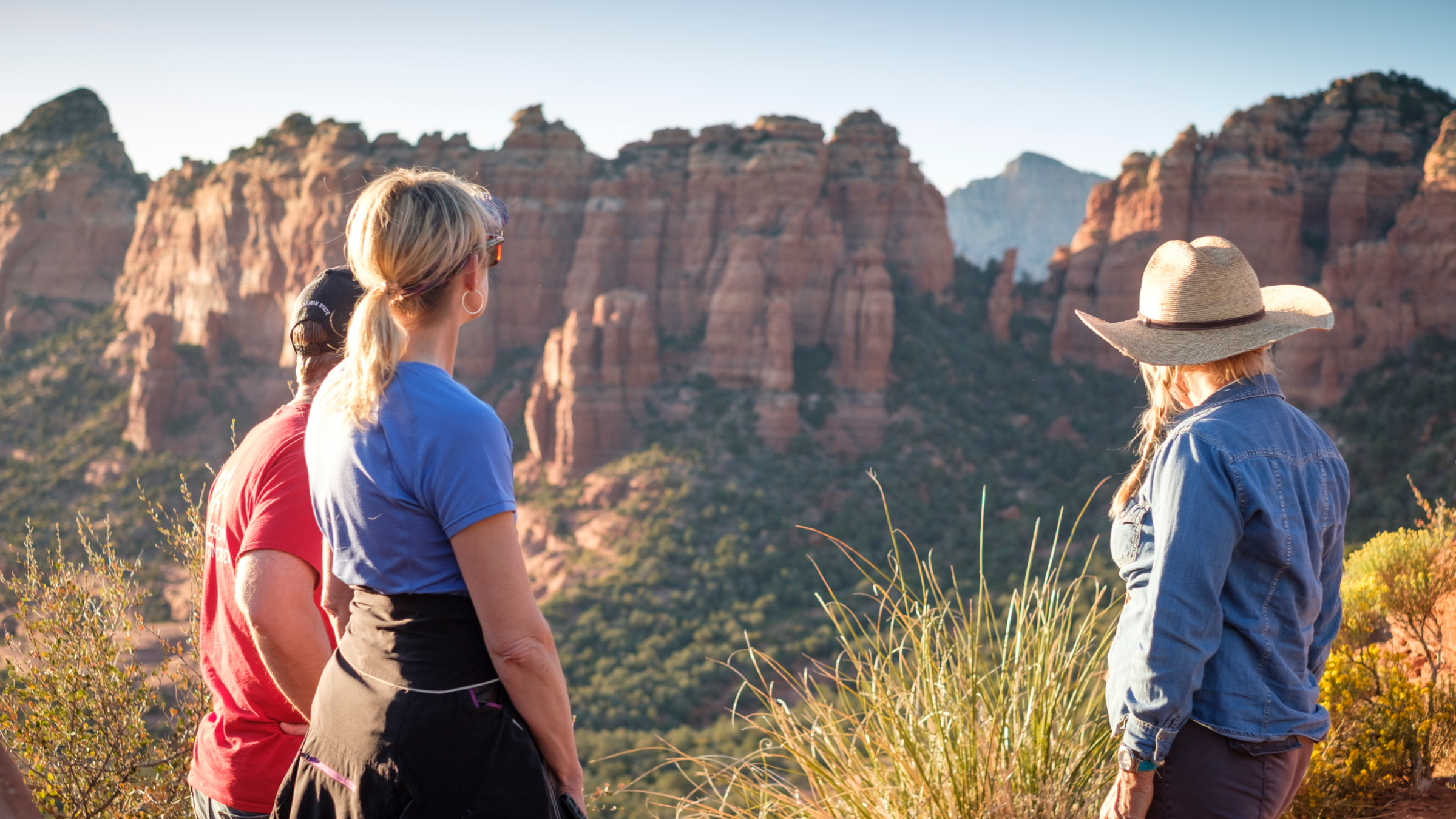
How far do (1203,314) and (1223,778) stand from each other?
3.92ft

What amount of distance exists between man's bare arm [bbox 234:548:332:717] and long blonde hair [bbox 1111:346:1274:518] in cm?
215

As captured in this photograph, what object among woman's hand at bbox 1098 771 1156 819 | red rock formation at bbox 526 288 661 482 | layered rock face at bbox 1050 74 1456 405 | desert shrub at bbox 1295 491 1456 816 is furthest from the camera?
red rock formation at bbox 526 288 661 482

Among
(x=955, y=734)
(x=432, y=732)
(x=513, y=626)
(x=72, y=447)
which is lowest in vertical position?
(x=72, y=447)

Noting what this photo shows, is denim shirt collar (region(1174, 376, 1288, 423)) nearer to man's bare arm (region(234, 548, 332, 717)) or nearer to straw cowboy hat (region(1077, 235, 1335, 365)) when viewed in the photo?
straw cowboy hat (region(1077, 235, 1335, 365))

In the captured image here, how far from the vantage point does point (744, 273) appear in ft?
109

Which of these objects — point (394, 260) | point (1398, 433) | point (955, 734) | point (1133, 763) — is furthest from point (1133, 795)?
point (1398, 433)

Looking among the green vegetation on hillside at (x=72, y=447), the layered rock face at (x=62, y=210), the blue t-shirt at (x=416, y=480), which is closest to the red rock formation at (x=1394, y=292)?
the blue t-shirt at (x=416, y=480)

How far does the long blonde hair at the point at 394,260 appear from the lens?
1.75 meters

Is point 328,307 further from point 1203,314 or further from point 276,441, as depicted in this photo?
point 1203,314

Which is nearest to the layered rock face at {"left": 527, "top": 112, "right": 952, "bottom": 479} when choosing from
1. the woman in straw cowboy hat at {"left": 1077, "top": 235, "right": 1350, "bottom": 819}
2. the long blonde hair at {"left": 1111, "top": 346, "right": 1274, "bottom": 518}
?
the long blonde hair at {"left": 1111, "top": 346, "right": 1274, "bottom": 518}

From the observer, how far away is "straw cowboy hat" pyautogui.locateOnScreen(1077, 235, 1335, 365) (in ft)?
7.30

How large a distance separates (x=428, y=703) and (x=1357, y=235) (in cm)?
3621

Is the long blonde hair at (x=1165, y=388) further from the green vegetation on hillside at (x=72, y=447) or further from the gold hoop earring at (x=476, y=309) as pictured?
the green vegetation on hillside at (x=72, y=447)

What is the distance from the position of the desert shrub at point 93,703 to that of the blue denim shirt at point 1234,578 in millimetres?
3786
